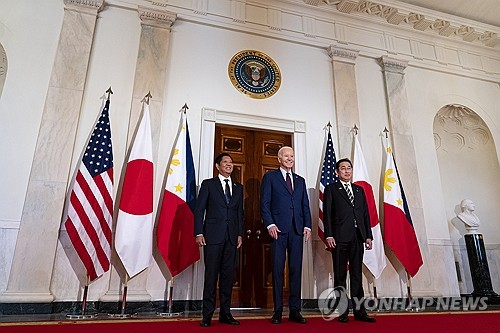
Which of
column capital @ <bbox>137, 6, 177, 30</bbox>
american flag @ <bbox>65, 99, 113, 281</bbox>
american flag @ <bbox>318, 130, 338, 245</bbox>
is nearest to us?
american flag @ <bbox>65, 99, 113, 281</bbox>

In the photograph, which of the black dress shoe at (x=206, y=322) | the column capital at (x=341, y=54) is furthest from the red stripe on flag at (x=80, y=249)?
the column capital at (x=341, y=54)

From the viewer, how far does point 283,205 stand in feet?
10.6

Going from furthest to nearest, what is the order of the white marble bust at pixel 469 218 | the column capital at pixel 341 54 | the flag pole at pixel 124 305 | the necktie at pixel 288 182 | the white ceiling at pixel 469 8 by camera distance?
the white ceiling at pixel 469 8 < the column capital at pixel 341 54 < the white marble bust at pixel 469 218 < the flag pole at pixel 124 305 < the necktie at pixel 288 182

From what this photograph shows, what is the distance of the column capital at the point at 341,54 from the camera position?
18.2 feet

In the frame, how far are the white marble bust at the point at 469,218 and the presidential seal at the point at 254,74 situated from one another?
11.5 feet

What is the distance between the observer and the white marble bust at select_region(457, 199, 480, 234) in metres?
5.32

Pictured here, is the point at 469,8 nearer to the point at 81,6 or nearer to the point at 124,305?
the point at 81,6

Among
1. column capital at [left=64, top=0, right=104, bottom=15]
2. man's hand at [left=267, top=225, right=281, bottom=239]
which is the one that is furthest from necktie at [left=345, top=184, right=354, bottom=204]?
→ column capital at [left=64, top=0, right=104, bottom=15]

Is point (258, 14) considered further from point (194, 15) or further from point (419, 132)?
point (419, 132)

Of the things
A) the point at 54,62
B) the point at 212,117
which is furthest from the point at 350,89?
the point at 54,62

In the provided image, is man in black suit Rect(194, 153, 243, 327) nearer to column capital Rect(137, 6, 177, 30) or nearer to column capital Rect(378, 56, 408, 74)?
column capital Rect(137, 6, 177, 30)

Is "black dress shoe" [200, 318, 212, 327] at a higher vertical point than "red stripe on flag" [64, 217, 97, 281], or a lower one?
lower

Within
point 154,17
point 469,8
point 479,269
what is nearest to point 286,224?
point 154,17

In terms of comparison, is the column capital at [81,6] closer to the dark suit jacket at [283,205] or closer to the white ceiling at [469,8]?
the dark suit jacket at [283,205]
